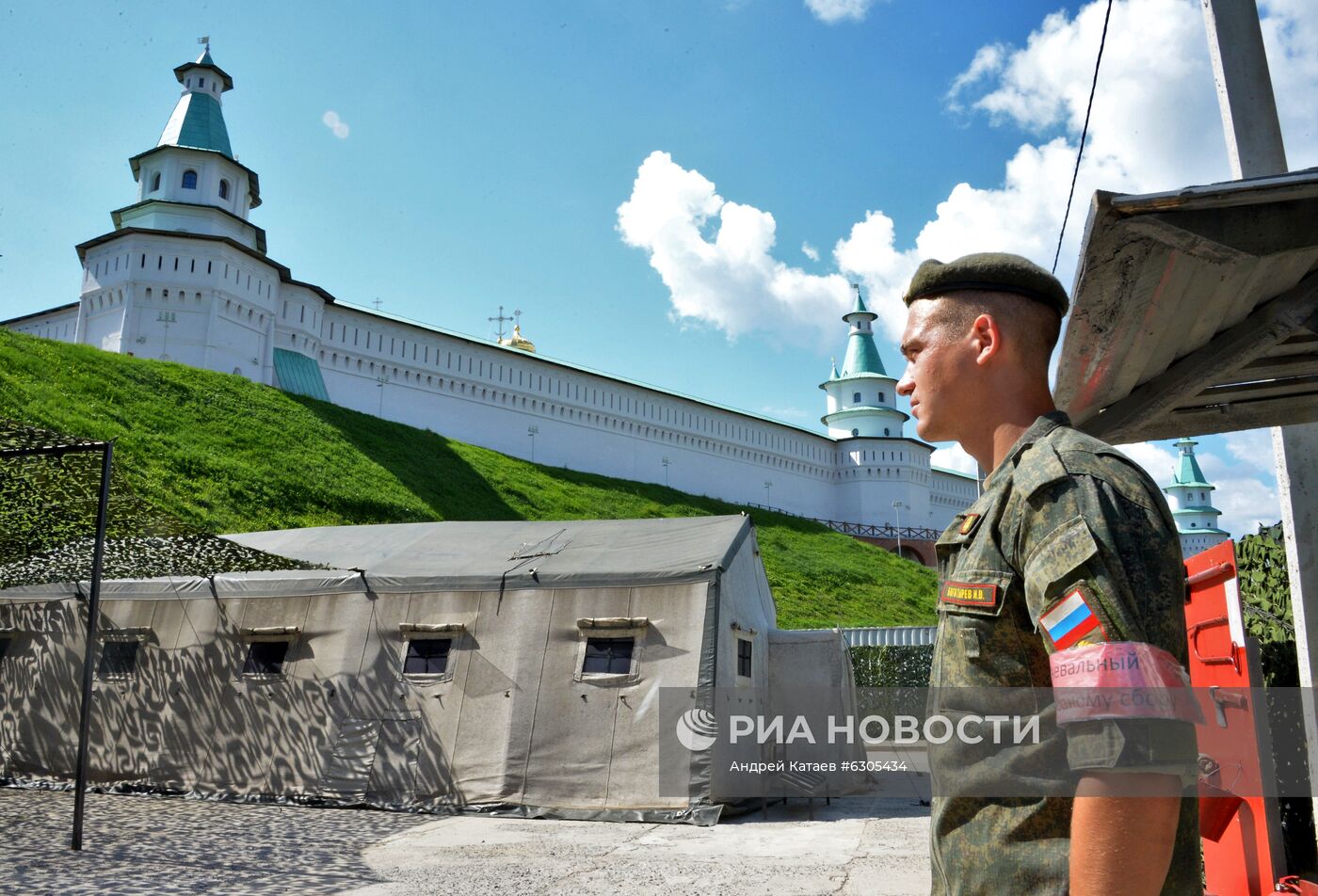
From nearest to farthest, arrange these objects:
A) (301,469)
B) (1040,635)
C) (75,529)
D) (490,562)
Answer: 1. (1040,635)
2. (75,529)
3. (490,562)
4. (301,469)

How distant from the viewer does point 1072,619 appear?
1.42m

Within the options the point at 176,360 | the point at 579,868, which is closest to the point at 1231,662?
the point at 579,868

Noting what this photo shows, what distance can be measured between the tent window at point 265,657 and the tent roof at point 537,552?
132 cm

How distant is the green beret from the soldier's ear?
8cm

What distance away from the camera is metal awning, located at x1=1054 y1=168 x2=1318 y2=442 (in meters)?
3.02

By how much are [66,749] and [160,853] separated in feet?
19.0

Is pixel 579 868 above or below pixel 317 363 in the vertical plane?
below

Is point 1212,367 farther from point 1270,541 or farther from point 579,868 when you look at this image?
point 579,868

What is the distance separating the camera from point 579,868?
283 inches

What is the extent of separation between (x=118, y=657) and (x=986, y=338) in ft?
43.4
